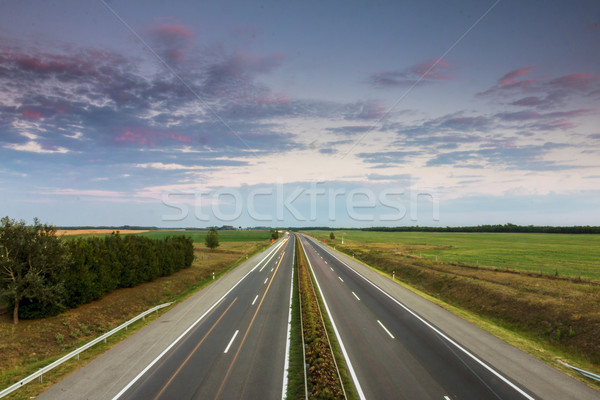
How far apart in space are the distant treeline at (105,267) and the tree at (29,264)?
0.61 meters

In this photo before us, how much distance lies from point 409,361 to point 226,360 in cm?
904

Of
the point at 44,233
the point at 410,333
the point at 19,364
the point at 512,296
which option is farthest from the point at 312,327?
the point at 44,233

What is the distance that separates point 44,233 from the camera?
22.8 meters

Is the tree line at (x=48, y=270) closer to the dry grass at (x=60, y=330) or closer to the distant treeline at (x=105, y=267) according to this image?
the distant treeline at (x=105, y=267)

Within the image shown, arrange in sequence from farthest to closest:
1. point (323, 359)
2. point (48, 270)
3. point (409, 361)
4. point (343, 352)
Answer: point (48, 270) < point (343, 352) < point (409, 361) < point (323, 359)

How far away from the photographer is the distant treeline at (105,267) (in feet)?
77.5

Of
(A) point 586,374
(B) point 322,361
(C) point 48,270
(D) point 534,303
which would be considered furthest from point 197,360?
(D) point 534,303

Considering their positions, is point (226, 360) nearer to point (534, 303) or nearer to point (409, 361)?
point (409, 361)

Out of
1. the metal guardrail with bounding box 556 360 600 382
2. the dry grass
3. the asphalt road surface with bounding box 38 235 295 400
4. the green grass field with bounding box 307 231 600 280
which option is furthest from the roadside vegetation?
the dry grass

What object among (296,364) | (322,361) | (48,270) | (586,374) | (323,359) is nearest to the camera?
(586,374)

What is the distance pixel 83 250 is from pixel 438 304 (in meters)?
32.3

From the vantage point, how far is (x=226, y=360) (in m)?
14.6

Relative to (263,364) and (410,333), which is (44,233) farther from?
(410,333)

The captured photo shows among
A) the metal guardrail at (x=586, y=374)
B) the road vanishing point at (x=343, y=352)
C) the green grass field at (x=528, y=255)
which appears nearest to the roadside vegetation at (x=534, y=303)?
the metal guardrail at (x=586, y=374)
